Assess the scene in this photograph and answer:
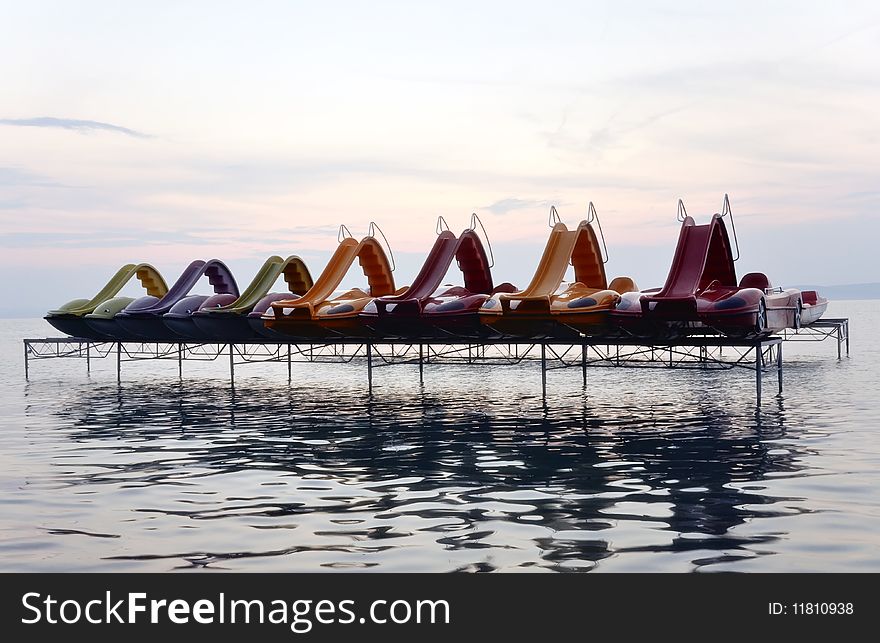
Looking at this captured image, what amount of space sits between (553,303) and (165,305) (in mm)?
17613

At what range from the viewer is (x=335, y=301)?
1272 inches

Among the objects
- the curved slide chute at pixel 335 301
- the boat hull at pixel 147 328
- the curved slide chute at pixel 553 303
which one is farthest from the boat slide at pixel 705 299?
the boat hull at pixel 147 328

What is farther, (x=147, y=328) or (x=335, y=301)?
(x=147, y=328)

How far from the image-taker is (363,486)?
1533 centimetres

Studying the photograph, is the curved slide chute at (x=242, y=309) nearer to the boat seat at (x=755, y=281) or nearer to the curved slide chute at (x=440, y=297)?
the curved slide chute at (x=440, y=297)

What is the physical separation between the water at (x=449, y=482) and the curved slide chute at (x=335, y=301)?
2409mm

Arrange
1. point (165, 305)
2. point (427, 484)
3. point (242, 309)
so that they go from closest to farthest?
point (427, 484), point (242, 309), point (165, 305)

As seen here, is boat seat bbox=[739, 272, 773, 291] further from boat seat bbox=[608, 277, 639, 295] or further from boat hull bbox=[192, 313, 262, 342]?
boat hull bbox=[192, 313, 262, 342]

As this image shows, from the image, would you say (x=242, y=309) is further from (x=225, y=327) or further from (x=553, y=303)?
(x=553, y=303)

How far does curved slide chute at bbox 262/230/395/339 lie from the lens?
31547 mm

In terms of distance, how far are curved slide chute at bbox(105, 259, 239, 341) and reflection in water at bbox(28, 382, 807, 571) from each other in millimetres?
10339

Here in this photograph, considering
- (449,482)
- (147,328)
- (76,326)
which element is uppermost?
(76,326)

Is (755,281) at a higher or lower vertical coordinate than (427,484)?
higher

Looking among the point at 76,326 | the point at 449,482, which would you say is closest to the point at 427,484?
the point at 449,482
